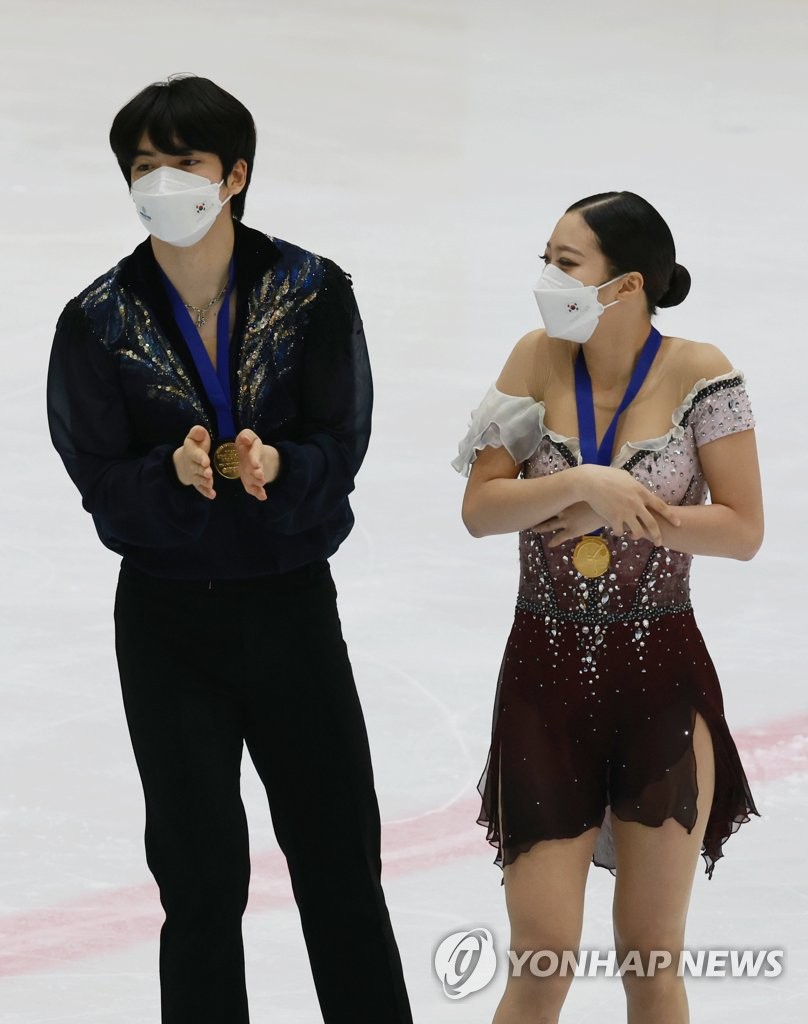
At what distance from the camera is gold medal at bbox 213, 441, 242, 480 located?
8.82 feet

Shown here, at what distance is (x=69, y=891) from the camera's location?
380cm

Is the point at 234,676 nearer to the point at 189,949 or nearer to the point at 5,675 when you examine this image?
the point at 189,949

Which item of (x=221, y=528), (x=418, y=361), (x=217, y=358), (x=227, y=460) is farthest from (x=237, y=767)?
(x=418, y=361)

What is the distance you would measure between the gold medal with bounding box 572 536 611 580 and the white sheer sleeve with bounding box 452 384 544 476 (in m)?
0.18

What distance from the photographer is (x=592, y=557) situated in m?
2.78

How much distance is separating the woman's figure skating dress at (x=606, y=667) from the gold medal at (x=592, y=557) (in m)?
0.03

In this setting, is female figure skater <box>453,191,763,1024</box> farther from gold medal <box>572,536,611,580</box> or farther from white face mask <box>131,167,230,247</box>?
white face mask <box>131,167,230,247</box>

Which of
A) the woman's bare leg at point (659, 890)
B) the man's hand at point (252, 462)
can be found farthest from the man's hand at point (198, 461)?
the woman's bare leg at point (659, 890)

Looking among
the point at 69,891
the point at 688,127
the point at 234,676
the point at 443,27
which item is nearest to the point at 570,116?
the point at 688,127

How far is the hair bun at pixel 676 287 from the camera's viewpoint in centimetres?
287

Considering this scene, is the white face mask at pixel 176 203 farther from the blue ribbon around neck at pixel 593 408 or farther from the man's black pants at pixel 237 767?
the blue ribbon around neck at pixel 593 408

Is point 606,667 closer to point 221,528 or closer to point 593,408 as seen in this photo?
point 593,408

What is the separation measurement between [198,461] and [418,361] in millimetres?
4204

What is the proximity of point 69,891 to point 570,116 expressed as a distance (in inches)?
295
